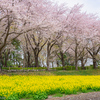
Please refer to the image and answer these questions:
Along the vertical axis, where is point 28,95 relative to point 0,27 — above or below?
below

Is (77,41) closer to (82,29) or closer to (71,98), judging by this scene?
(82,29)

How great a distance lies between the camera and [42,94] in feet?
18.4

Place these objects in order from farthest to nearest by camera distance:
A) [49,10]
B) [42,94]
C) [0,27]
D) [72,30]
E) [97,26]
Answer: [97,26], [72,30], [49,10], [0,27], [42,94]

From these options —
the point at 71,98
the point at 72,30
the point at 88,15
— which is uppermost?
the point at 88,15

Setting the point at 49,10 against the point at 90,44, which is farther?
the point at 90,44

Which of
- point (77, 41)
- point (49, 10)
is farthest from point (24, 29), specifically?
point (77, 41)

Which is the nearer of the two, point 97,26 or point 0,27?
point 0,27

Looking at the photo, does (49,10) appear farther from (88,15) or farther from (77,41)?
(88,15)

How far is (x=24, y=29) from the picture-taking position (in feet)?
49.5

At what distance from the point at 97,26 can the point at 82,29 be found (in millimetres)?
5520

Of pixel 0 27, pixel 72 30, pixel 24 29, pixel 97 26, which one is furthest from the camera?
pixel 97 26

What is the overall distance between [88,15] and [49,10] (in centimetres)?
1103

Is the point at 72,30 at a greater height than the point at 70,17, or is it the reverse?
the point at 70,17

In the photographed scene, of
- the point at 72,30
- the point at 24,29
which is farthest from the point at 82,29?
the point at 24,29
